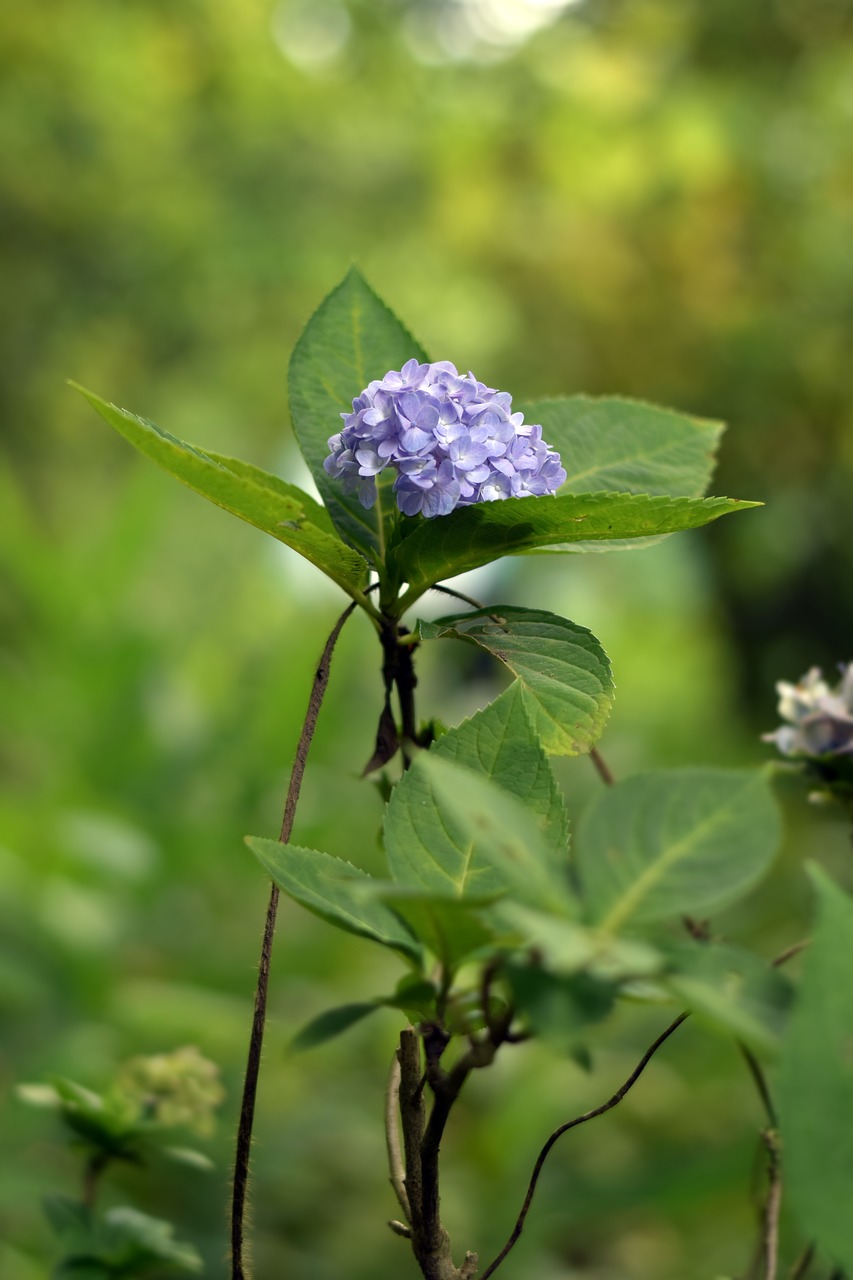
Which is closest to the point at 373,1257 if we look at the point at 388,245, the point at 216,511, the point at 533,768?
the point at 533,768

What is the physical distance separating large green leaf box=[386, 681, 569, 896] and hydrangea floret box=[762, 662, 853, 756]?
0.36 feet

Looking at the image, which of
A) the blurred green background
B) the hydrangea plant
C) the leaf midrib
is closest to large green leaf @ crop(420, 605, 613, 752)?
the hydrangea plant

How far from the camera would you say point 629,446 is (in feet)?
1.18

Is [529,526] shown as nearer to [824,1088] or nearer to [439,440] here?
[439,440]

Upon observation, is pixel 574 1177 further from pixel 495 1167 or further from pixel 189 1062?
pixel 189 1062

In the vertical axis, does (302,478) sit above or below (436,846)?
above

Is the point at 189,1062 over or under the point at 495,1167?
under

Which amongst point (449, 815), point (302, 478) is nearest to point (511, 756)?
point (449, 815)

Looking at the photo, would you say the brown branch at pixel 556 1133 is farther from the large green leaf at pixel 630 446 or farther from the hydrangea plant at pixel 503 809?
the large green leaf at pixel 630 446

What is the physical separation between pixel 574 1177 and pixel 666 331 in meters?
3.16

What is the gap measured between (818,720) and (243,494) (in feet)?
0.62

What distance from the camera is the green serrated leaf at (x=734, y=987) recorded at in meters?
0.18

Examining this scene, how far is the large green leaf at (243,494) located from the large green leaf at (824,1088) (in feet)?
0.49

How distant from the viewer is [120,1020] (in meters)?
1.16
